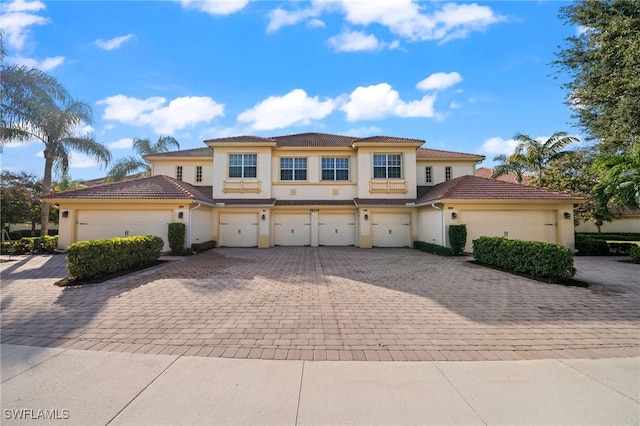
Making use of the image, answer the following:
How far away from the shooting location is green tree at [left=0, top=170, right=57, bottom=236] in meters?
19.6

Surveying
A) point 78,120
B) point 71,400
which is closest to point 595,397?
point 71,400

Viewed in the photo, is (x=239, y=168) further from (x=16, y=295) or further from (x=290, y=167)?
(x=16, y=295)

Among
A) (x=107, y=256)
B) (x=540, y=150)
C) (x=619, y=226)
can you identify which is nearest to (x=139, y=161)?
(x=107, y=256)

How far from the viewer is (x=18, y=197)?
2020 centimetres

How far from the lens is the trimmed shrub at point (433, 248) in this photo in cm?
1440

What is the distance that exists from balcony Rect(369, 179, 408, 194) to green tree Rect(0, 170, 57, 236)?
21.4 meters

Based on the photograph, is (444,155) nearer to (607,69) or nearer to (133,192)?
(607,69)

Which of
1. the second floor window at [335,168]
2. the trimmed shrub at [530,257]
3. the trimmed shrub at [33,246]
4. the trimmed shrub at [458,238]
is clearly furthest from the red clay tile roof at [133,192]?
the trimmed shrub at [530,257]

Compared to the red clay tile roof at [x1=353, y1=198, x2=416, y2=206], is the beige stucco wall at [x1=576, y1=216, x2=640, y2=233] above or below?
below

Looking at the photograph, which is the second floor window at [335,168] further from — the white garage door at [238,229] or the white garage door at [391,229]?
the white garage door at [238,229]

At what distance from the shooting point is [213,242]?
1838cm

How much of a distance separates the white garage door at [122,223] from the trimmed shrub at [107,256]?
432 centimetres

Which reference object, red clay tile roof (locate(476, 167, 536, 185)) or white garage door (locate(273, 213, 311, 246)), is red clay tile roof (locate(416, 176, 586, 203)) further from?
red clay tile roof (locate(476, 167, 536, 185))

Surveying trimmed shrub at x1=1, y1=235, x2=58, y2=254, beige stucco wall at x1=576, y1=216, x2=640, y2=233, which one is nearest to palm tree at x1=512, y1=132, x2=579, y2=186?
beige stucco wall at x1=576, y1=216, x2=640, y2=233
